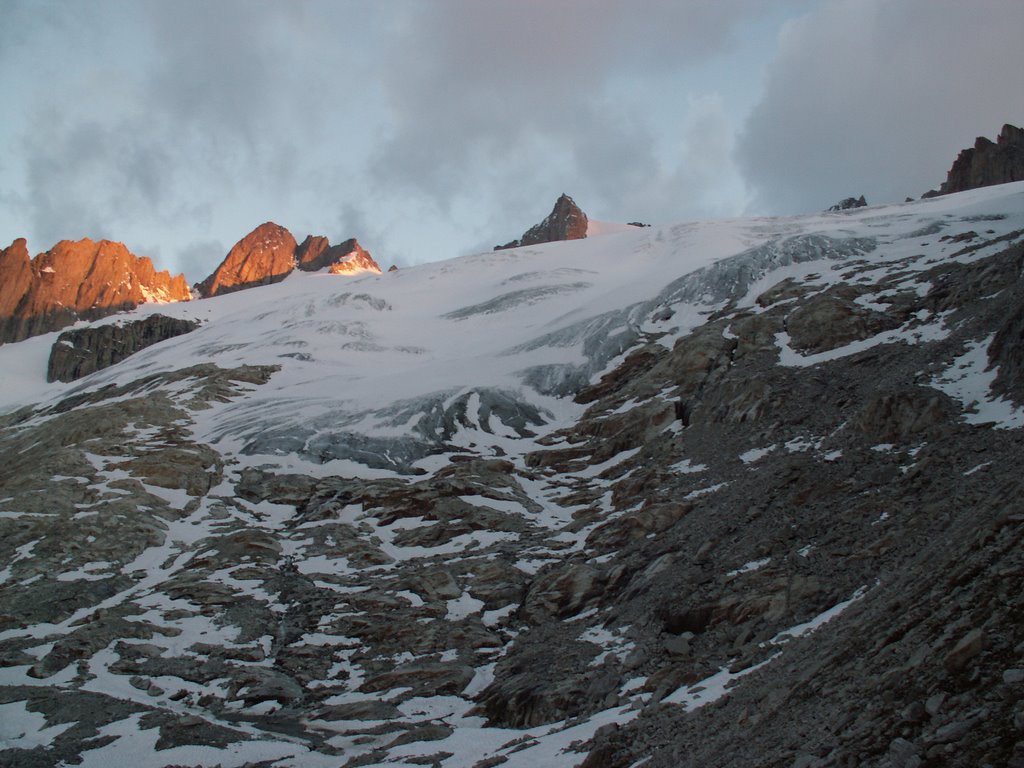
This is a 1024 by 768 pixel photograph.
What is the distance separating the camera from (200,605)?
104 ft

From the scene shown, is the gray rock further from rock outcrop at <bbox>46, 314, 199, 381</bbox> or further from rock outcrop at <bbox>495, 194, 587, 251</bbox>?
rock outcrop at <bbox>495, 194, 587, 251</bbox>

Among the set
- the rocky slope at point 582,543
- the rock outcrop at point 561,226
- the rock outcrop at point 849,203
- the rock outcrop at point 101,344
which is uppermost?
the rock outcrop at point 561,226

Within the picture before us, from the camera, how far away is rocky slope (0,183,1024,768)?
13.2 metres

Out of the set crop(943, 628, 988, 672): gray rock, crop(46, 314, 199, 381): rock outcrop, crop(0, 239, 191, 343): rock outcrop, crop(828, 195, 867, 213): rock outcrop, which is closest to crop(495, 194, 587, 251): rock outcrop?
A: crop(828, 195, 867, 213): rock outcrop

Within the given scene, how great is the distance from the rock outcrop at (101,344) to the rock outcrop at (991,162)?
136622mm

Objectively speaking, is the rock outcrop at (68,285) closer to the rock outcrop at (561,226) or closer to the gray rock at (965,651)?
the rock outcrop at (561,226)

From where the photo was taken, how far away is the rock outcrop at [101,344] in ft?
407

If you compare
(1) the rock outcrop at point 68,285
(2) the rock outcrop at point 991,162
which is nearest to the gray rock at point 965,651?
(2) the rock outcrop at point 991,162

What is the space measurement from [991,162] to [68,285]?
581 ft

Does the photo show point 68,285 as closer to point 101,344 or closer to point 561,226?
point 101,344

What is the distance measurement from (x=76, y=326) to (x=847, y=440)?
158946mm

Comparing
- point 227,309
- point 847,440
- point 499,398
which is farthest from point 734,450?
point 227,309

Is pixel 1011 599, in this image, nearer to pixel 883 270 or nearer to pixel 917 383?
pixel 917 383

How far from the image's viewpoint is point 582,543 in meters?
34.0
